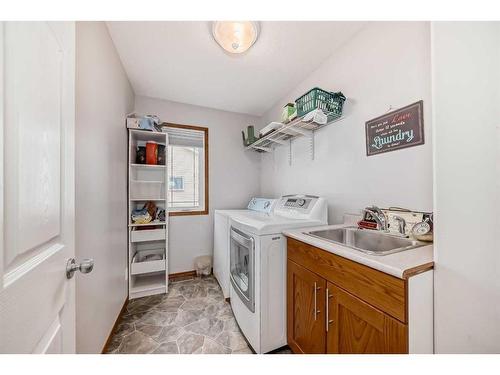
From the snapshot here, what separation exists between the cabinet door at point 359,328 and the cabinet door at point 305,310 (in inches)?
2.4

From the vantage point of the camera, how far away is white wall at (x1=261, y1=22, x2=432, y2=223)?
116 cm

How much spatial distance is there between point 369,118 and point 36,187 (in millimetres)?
1824

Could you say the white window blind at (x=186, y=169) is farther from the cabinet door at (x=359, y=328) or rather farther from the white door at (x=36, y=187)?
the cabinet door at (x=359, y=328)

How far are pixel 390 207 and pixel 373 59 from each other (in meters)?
1.10

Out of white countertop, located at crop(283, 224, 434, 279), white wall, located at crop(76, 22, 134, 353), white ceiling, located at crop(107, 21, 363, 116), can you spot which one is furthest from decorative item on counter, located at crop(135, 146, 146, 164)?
white countertop, located at crop(283, 224, 434, 279)

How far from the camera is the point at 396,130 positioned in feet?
4.16

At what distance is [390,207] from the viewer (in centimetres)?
130

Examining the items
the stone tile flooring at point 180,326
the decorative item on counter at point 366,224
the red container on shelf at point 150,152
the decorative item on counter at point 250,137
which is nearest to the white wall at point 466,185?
the decorative item on counter at point 366,224

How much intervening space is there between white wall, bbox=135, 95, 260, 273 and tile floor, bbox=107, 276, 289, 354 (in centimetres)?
58

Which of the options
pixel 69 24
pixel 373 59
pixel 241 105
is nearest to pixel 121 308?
pixel 69 24

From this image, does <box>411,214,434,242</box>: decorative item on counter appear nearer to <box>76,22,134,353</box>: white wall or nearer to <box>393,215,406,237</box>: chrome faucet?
<box>393,215,406,237</box>: chrome faucet

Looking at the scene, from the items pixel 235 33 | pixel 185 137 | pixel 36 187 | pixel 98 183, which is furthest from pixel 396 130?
pixel 185 137

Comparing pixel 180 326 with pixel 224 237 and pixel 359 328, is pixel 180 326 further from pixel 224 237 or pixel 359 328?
pixel 359 328
